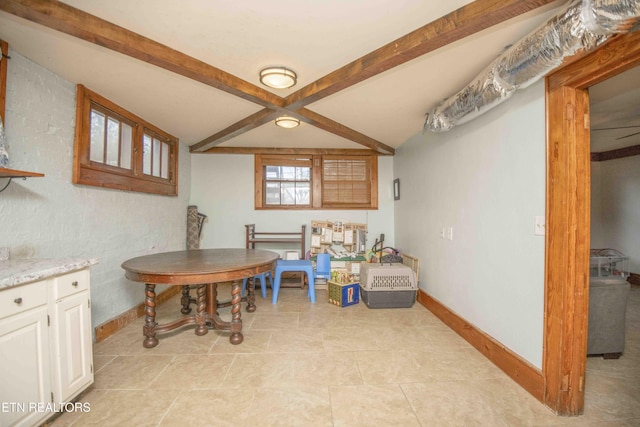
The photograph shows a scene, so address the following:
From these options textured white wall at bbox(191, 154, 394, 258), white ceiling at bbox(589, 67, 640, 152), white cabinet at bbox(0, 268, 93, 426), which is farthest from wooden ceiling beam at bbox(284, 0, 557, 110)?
textured white wall at bbox(191, 154, 394, 258)

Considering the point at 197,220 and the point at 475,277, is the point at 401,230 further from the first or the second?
the point at 197,220

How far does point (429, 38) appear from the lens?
63.7 inches

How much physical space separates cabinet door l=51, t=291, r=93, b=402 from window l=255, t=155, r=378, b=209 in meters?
3.13

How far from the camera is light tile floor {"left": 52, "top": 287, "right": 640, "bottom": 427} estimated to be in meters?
1.58

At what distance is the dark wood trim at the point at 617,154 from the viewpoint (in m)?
4.41

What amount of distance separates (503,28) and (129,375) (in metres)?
3.37

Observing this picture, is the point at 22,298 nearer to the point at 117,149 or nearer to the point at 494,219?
the point at 117,149

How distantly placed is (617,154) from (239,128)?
617cm

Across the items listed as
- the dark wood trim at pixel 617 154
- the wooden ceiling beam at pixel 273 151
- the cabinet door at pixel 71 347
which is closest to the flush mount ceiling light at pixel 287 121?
the wooden ceiling beam at pixel 273 151

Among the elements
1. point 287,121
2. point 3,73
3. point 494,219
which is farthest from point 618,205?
point 3,73

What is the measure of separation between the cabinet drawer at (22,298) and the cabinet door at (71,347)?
0.12m

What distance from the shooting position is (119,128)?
290cm

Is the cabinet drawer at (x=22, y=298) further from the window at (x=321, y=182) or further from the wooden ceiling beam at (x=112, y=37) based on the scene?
the window at (x=321, y=182)

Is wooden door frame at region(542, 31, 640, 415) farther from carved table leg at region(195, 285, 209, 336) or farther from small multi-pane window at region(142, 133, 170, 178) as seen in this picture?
small multi-pane window at region(142, 133, 170, 178)
